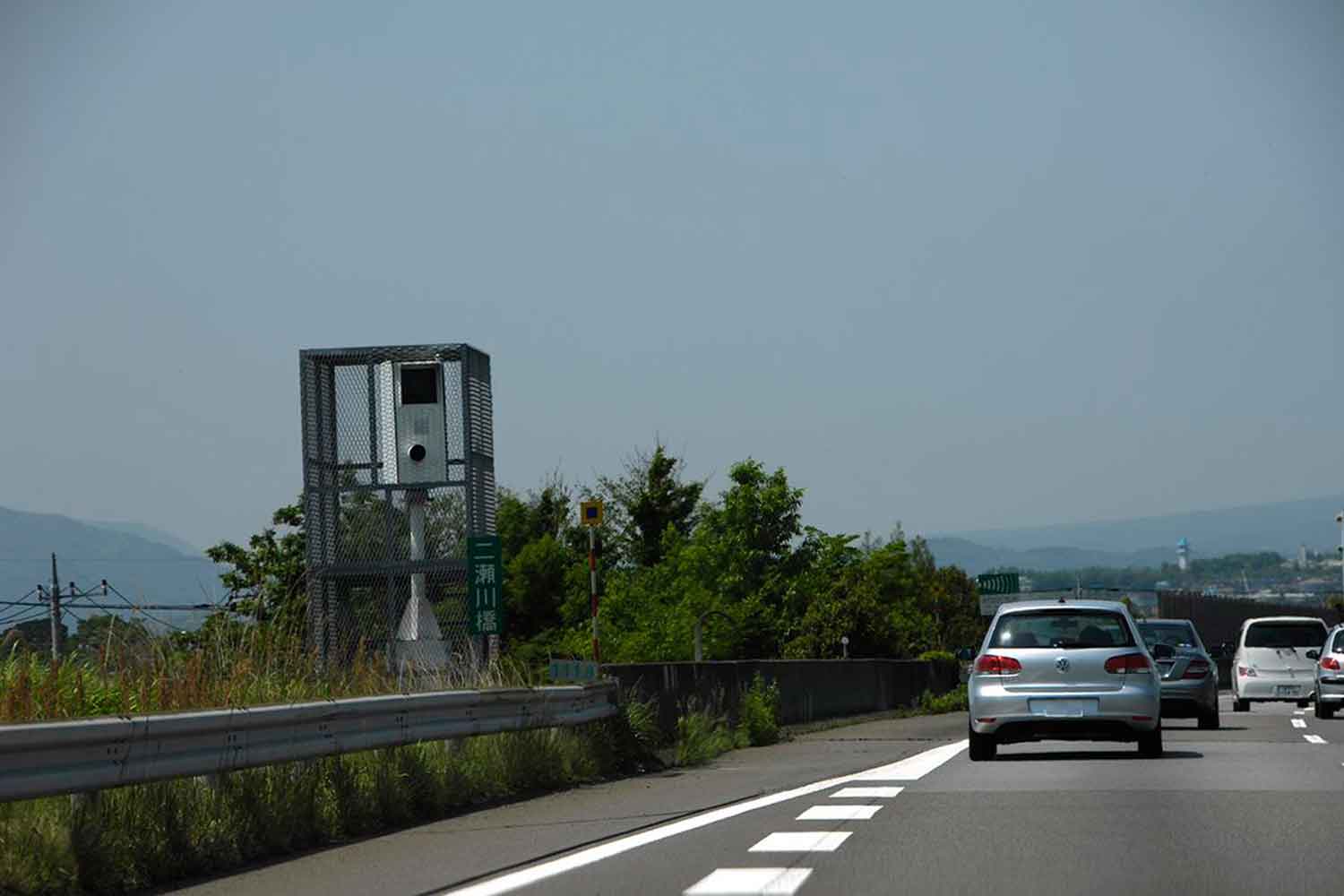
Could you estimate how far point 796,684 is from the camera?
3142 centimetres

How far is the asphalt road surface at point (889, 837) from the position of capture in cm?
984

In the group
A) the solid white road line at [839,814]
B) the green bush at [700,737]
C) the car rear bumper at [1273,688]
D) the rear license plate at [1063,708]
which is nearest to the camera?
the solid white road line at [839,814]

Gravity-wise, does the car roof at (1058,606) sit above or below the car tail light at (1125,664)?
above

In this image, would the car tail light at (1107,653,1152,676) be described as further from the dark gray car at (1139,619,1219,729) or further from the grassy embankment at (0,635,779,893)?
the dark gray car at (1139,619,1219,729)

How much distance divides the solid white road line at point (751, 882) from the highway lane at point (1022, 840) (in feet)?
0.04

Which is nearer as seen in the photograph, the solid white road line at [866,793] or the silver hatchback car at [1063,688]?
the solid white road line at [866,793]

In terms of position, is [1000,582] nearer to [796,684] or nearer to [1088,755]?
[796,684]

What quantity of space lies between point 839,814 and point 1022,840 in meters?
2.16

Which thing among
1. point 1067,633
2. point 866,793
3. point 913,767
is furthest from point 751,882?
point 1067,633

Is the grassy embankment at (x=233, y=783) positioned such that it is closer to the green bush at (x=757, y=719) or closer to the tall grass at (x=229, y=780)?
the tall grass at (x=229, y=780)

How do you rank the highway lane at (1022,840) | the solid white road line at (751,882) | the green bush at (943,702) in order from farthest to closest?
the green bush at (943,702)
the highway lane at (1022,840)
the solid white road line at (751,882)

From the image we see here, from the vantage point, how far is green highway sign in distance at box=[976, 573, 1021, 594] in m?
109

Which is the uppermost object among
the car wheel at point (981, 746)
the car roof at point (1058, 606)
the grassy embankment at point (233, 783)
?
the car roof at point (1058, 606)

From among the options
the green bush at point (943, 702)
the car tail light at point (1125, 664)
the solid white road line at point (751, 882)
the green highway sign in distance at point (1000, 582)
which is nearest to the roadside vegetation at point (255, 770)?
the solid white road line at point (751, 882)
